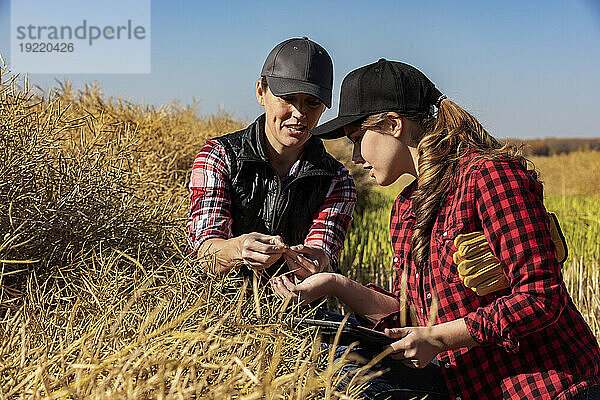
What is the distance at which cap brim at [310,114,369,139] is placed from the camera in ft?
5.15

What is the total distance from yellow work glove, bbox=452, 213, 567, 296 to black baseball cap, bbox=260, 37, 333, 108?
739mm

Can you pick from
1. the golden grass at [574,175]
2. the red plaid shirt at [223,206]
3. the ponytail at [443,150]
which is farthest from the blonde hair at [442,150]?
the golden grass at [574,175]

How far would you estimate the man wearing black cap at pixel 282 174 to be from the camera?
6.43 ft

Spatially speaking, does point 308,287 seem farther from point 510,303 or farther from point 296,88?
point 296,88

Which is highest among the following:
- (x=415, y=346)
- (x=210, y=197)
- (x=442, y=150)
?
(x=442, y=150)

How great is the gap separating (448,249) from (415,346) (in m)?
0.25

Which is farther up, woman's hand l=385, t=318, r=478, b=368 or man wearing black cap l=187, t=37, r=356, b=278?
man wearing black cap l=187, t=37, r=356, b=278

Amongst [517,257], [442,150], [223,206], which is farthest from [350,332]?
[223,206]

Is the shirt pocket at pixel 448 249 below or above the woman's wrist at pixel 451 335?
above

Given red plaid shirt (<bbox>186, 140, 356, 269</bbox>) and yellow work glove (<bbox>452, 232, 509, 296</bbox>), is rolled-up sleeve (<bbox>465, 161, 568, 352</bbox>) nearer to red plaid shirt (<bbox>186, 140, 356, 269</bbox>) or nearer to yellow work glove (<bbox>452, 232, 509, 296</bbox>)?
yellow work glove (<bbox>452, 232, 509, 296</bbox>)

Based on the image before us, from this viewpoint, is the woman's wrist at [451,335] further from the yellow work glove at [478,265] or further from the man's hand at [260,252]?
the man's hand at [260,252]

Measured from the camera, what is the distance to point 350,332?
134 centimetres

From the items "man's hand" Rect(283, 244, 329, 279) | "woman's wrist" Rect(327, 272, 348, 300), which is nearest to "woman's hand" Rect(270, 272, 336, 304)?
"woman's wrist" Rect(327, 272, 348, 300)

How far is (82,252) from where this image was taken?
5.00ft
